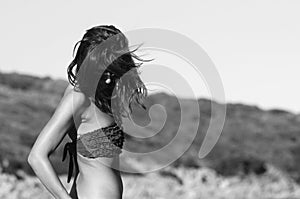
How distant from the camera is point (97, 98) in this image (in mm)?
4750

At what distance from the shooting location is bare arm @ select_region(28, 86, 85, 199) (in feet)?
14.5

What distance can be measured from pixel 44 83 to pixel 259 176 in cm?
2260

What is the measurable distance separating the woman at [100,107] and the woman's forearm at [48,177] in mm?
256

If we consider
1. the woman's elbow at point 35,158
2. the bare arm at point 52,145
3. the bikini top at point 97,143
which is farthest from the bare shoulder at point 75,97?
the woman's elbow at point 35,158

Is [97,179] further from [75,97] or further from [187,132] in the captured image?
[187,132]

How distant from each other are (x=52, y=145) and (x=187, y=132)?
76.4 feet

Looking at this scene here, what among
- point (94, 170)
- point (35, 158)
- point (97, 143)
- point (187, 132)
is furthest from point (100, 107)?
point (187, 132)

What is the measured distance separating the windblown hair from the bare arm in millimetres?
180

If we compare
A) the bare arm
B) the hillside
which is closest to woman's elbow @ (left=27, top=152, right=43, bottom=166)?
the bare arm

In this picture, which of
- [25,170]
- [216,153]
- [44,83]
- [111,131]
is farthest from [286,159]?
[111,131]

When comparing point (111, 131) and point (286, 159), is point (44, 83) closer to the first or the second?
point (286, 159)

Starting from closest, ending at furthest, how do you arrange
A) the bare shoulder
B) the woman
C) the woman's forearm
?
the woman's forearm → the bare shoulder → the woman

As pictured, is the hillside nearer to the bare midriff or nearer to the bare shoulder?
the bare midriff

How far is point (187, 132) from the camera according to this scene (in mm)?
27688
